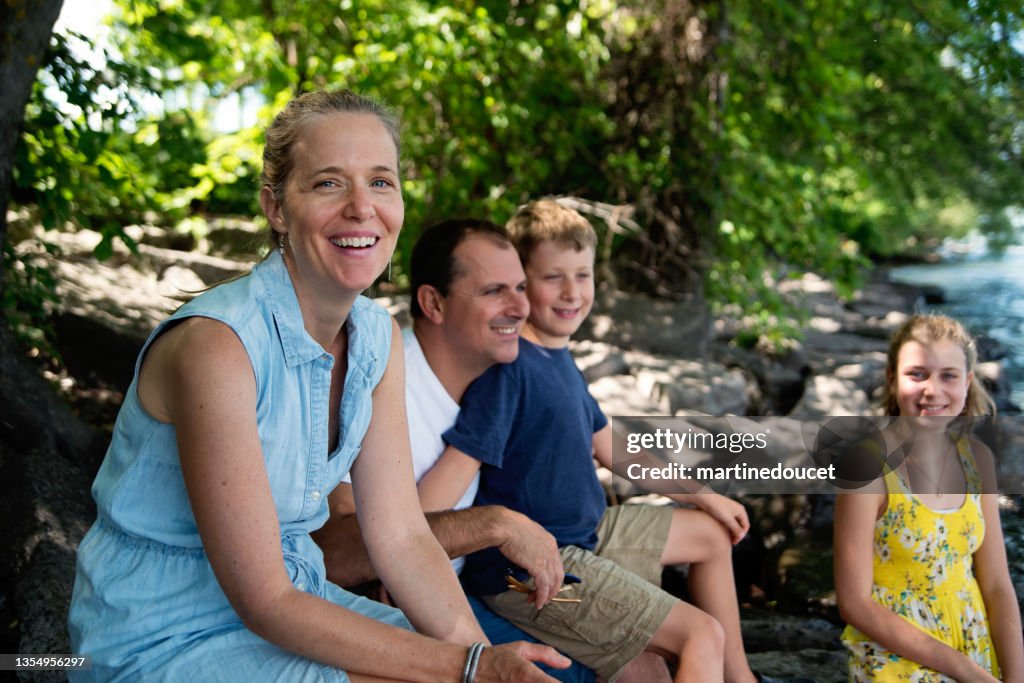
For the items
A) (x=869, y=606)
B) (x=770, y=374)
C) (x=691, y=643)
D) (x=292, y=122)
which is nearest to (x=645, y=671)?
(x=691, y=643)

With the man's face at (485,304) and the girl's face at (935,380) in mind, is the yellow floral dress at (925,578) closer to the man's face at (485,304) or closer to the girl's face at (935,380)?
the girl's face at (935,380)

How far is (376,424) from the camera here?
209cm

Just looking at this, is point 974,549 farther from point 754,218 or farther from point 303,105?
point 754,218

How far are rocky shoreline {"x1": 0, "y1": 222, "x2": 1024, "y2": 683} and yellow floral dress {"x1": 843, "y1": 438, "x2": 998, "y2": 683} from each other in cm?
55

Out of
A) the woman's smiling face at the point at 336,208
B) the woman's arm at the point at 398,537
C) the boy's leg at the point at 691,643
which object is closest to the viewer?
the woman's smiling face at the point at 336,208

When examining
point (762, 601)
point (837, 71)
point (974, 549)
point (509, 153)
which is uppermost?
point (837, 71)

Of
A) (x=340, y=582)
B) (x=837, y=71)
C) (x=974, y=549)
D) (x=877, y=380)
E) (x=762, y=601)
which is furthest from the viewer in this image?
(x=877, y=380)

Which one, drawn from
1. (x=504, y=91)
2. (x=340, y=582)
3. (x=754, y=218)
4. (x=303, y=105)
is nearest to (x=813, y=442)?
(x=754, y=218)

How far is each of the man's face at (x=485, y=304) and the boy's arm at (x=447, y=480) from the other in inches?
12.2

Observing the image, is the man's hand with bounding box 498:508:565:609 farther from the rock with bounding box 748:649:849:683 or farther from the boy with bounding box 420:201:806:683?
the rock with bounding box 748:649:849:683

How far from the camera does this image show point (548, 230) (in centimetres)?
326

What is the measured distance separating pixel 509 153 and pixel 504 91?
412 millimetres

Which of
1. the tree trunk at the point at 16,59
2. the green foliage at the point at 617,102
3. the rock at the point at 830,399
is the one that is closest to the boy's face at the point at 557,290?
the tree trunk at the point at 16,59

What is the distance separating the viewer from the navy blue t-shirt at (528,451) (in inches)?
105
